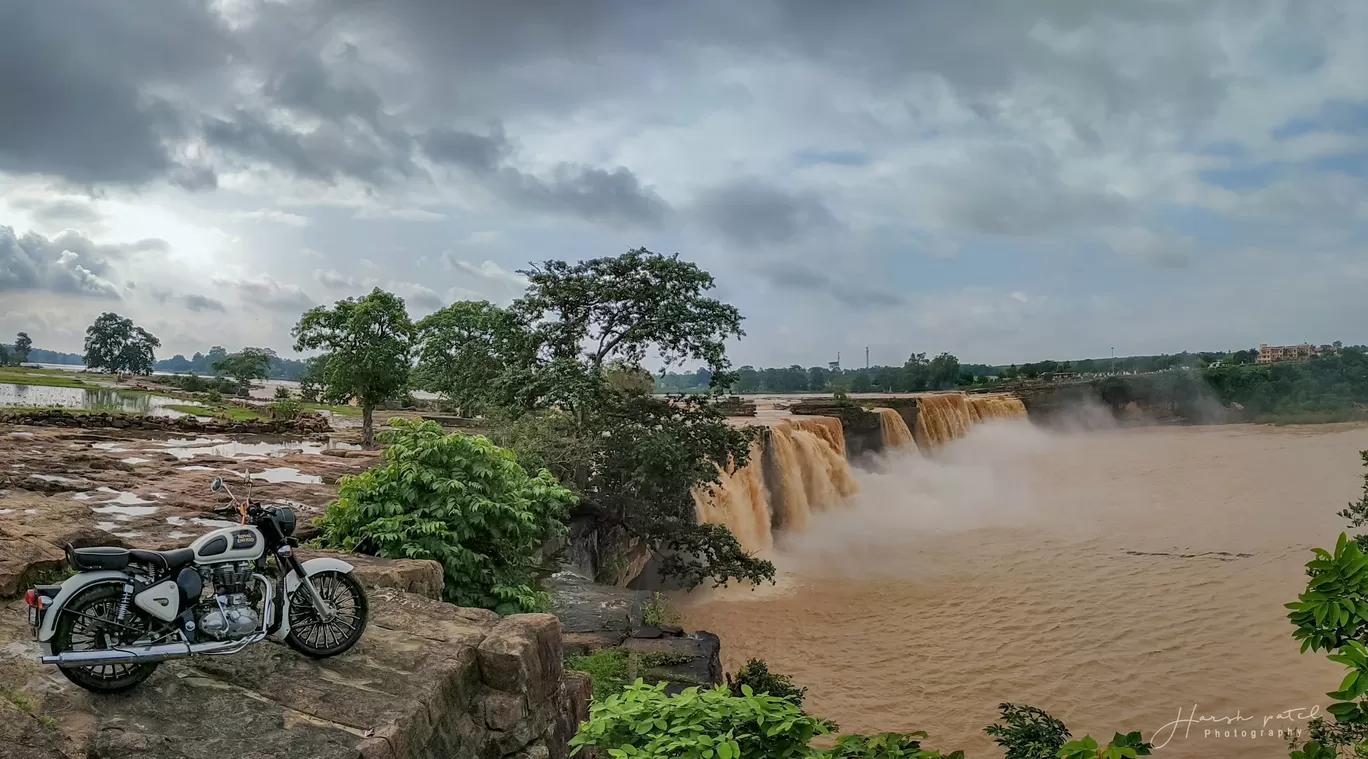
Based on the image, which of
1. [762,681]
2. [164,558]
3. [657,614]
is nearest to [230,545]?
[164,558]

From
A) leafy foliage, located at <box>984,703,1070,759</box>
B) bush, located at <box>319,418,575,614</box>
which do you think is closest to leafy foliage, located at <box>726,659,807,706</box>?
leafy foliage, located at <box>984,703,1070,759</box>

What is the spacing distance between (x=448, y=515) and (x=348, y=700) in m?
3.11

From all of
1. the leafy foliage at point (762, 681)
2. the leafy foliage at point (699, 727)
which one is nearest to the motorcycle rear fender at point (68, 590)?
the leafy foliage at point (699, 727)

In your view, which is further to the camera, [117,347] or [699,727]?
[117,347]

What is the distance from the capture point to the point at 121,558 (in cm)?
431

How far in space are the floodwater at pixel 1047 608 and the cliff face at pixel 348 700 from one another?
24.8ft

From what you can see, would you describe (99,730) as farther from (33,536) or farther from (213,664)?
(33,536)

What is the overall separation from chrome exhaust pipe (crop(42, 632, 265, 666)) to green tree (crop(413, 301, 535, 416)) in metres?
9.38

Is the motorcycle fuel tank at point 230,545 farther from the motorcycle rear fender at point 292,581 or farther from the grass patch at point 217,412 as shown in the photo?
the grass patch at point 217,412

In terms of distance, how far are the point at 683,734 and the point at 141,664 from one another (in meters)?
3.40

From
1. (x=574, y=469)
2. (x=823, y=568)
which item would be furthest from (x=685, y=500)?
(x=823, y=568)

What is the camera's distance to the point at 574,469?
13.8m

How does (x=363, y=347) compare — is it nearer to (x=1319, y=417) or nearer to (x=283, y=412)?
(x=283, y=412)

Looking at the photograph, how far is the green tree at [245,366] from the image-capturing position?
43.8 metres
